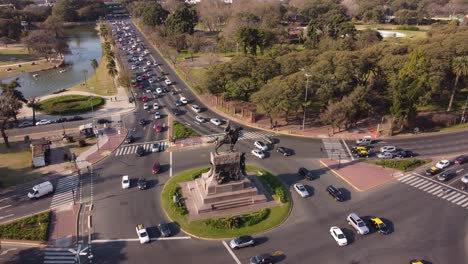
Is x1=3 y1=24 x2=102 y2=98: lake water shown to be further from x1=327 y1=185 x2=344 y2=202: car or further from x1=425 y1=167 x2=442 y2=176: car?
x1=425 y1=167 x2=442 y2=176: car

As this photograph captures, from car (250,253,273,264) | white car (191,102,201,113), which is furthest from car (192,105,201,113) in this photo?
car (250,253,273,264)

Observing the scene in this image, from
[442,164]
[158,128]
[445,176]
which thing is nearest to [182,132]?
[158,128]

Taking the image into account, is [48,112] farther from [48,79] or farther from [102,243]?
[102,243]

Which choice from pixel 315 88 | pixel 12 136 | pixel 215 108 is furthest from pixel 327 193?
pixel 12 136

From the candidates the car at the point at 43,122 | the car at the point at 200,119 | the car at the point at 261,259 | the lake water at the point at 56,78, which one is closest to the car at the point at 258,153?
the car at the point at 200,119

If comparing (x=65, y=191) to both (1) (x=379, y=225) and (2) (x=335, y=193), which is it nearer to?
(2) (x=335, y=193)

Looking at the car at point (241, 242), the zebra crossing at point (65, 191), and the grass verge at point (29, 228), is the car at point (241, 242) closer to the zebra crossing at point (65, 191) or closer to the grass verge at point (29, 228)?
the grass verge at point (29, 228)
